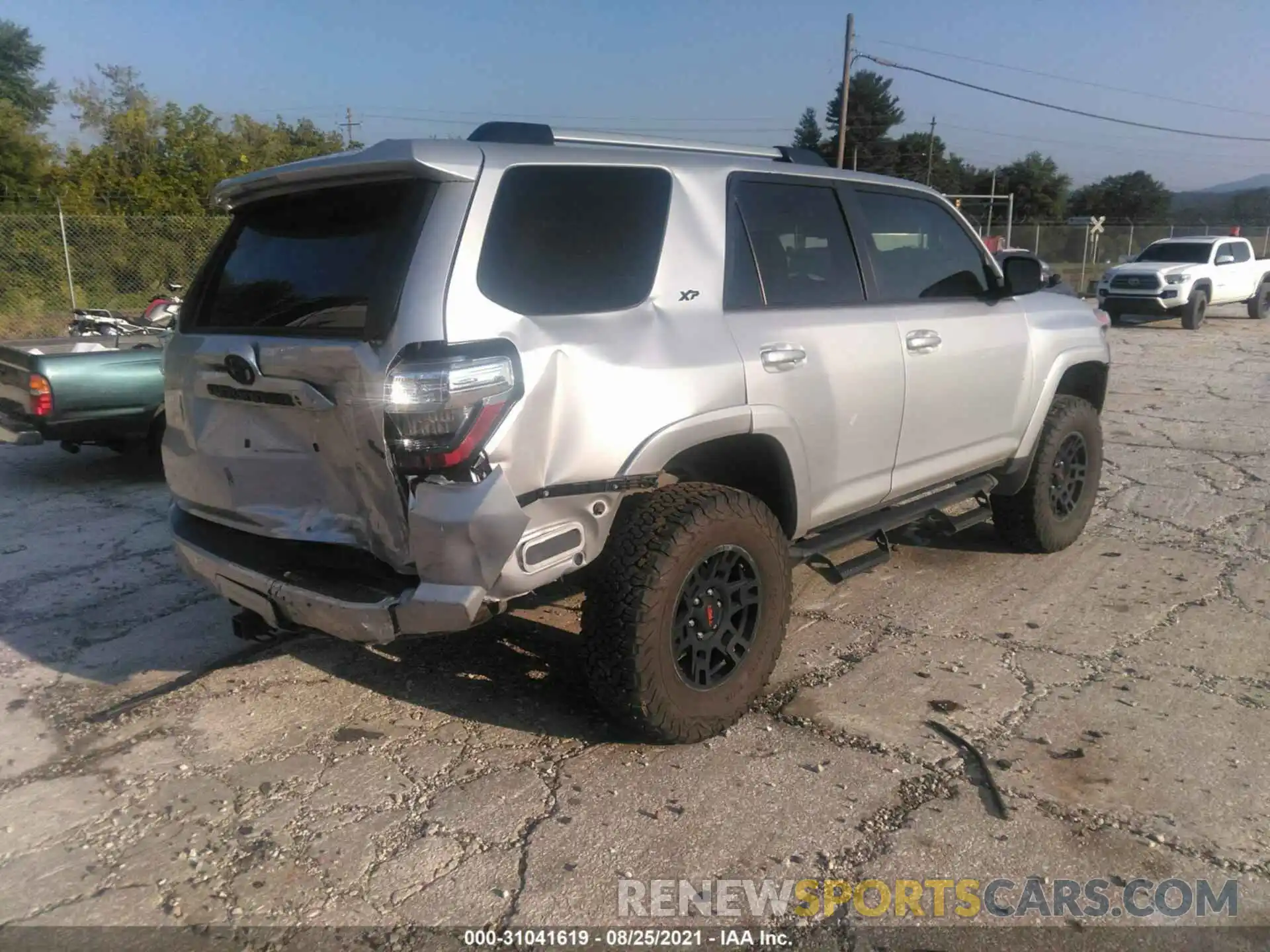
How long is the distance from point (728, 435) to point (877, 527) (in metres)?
1.19

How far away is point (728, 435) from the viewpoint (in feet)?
11.3

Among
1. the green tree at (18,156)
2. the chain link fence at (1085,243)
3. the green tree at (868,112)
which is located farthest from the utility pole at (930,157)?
the green tree at (18,156)

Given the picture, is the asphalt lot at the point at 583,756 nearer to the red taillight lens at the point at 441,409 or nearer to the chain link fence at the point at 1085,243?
the red taillight lens at the point at 441,409

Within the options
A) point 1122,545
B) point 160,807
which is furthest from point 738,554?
point 1122,545

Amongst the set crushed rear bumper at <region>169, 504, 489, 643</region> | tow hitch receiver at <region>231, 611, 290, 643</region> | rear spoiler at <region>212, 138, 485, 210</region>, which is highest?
rear spoiler at <region>212, 138, 485, 210</region>

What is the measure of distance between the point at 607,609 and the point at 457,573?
0.56m

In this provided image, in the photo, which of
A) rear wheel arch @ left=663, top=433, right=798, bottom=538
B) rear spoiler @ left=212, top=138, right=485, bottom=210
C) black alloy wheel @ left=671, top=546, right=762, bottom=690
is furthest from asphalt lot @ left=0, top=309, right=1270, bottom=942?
rear spoiler @ left=212, top=138, right=485, bottom=210

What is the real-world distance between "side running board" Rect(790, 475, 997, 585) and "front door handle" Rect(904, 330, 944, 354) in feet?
2.38

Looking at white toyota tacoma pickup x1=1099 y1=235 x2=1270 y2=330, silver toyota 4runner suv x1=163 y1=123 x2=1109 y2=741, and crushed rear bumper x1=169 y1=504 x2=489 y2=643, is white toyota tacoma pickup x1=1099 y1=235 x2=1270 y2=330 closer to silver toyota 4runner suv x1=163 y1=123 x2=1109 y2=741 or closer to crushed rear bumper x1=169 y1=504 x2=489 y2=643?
silver toyota 4runner suv x1=163 y1=123 x2=1109 y2=741

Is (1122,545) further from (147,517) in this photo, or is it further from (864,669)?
(147,517)

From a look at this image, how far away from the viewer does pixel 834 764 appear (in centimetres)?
339

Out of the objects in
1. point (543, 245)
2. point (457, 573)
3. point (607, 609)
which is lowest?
point (607, 609)

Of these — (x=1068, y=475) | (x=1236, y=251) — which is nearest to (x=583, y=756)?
(x=1068, y=475)

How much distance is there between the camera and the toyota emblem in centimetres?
316
